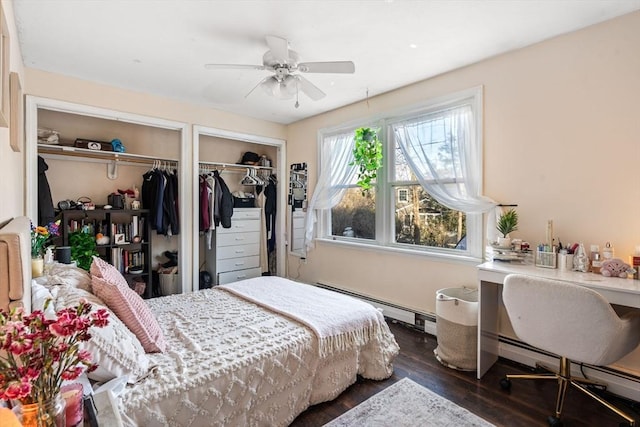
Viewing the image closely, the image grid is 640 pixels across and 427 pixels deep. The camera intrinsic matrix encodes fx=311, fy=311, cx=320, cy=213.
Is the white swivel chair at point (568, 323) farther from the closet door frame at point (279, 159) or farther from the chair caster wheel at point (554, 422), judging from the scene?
the closet door frame at point (279, 159)

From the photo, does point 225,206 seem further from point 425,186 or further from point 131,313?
point 131,313

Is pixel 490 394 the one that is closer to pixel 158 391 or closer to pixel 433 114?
pixel 158 391

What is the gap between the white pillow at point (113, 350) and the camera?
1274mm

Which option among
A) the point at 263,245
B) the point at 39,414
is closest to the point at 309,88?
the point at 39,414

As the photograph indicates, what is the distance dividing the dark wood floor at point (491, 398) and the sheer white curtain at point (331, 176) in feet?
6.93

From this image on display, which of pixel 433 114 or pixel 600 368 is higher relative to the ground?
pixel 433 114

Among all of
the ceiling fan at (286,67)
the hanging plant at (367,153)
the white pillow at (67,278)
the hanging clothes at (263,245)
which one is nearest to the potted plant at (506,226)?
the hanging plant at (367,153)

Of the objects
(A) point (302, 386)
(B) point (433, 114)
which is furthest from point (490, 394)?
(B) point (433, 114)

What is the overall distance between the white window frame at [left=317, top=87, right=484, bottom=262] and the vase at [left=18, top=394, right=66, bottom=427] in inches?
111

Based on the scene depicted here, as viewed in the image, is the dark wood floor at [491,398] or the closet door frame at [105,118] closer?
the dark wood floor at [491,398]

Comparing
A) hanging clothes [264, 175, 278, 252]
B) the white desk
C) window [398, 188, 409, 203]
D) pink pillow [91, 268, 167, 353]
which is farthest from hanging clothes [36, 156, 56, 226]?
the white desk

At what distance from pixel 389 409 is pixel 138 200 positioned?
3.65m

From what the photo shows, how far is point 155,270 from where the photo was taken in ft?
13.4

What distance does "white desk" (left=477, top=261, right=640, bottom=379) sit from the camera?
5.73 feet
